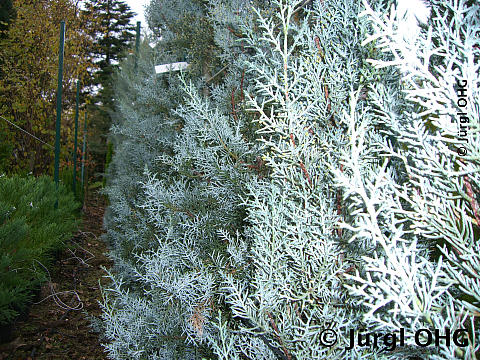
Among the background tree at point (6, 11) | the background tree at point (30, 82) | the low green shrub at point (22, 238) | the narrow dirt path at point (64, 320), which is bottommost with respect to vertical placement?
the narrow dirt path at point (64, 320)

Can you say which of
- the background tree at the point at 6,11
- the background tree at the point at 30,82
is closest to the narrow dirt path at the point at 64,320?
the background tree at the point at 30,82

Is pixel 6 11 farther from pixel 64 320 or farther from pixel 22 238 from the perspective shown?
pixel 22 238

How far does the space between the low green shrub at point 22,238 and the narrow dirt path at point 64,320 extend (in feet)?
1.05

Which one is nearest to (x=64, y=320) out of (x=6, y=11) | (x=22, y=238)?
(x=22, y=238)

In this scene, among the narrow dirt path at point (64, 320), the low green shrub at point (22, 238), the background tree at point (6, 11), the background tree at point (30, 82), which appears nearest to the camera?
the low green shrub at point (22, 238)

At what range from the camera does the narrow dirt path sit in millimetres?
3674

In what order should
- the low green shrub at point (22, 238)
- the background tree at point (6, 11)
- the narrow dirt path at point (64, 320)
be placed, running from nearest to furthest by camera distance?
the low green shrub at point (22, 238) < the narrow dirt path at point (64, 320) < the background tree at point (6, 11)

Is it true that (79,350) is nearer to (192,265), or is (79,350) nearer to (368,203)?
(192,265)

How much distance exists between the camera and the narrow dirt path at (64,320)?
12.1 ft

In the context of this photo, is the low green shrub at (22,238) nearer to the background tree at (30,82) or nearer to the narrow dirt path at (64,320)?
the narrow dirt path at (64,320)

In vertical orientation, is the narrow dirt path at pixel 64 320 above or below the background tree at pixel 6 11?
below

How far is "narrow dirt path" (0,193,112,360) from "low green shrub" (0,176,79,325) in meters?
0.32

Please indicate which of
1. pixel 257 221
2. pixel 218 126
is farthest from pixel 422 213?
pixel 218 126

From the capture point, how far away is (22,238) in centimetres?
318
